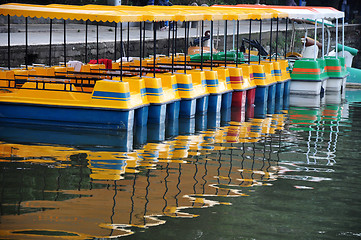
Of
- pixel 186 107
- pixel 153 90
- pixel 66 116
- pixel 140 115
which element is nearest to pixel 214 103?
pixel 186 107

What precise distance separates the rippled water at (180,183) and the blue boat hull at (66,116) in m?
0.32

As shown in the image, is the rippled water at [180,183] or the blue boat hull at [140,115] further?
the blue boat hull at [140,115]

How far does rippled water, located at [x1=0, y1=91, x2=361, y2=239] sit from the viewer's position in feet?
27.7

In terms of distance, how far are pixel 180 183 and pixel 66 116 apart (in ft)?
15.1

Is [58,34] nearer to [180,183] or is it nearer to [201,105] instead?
[201,105]

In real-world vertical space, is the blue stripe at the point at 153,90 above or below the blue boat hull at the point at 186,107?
above

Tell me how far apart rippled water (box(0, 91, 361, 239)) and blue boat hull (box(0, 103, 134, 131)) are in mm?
320

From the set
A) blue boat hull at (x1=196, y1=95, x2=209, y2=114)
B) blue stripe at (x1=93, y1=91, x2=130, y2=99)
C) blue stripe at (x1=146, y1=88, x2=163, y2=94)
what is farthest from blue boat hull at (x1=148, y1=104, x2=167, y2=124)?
blue boat hull at (x1=196, y1=95, x2=209, y2=114)

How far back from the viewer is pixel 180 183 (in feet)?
34.6

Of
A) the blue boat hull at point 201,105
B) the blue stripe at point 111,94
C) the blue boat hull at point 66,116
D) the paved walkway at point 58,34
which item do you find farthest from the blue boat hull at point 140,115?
the paved walkway at point 58,34

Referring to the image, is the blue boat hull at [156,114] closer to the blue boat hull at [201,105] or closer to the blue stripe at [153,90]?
the blue stripe at [153,90]

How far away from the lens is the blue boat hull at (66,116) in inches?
563

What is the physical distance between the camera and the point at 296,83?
23703mm

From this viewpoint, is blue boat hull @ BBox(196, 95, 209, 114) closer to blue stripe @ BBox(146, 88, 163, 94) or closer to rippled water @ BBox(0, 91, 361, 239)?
rippled water @ BBox(0, 91, 361, 239)
